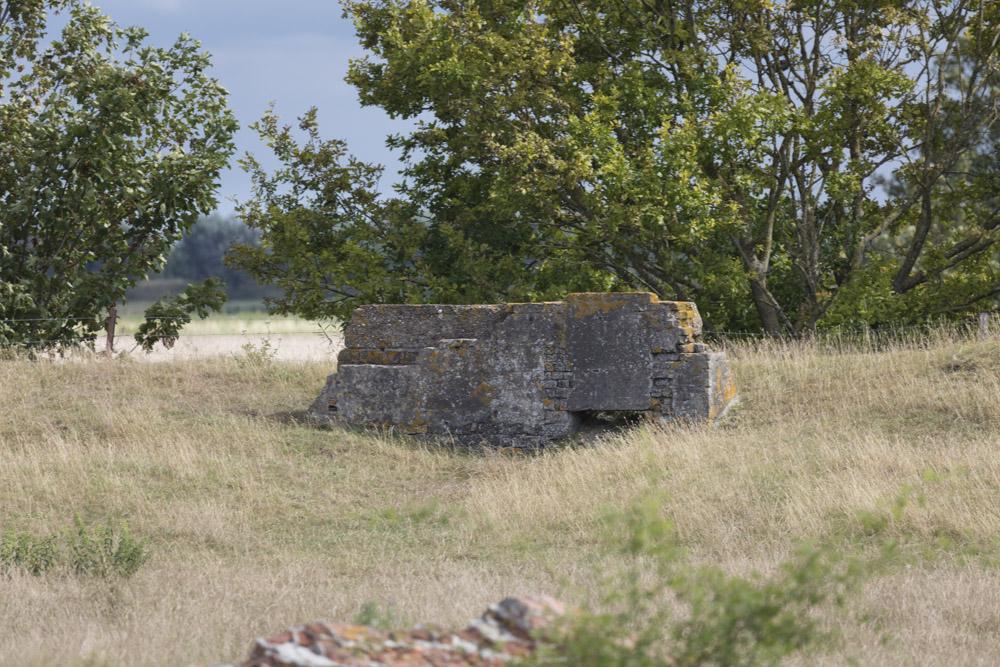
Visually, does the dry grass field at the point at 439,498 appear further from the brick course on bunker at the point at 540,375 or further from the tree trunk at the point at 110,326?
the tree trunk at the point at 110,326

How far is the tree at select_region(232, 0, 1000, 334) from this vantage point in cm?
1720

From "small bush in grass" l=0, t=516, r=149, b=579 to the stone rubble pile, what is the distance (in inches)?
152

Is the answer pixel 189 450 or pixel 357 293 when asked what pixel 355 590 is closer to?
pixel 189 450

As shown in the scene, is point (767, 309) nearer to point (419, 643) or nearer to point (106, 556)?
point (106, 556)

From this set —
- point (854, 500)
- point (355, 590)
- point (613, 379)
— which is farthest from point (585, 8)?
point (355, 590)

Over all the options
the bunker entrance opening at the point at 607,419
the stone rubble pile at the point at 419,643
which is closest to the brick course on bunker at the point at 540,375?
the bunker entrance opening at the point at 607,419

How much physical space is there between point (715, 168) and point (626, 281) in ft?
8.08

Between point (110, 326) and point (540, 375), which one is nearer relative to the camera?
point (540, 375)

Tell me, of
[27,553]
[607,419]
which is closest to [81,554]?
[27,553]

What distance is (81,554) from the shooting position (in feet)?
25.5

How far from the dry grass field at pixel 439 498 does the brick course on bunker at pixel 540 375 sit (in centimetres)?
56

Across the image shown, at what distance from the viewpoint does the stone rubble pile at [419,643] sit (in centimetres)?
394

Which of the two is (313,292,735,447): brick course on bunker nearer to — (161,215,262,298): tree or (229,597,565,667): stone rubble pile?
(229,597,565,667): stone rubble pile

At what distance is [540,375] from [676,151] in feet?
17.4
